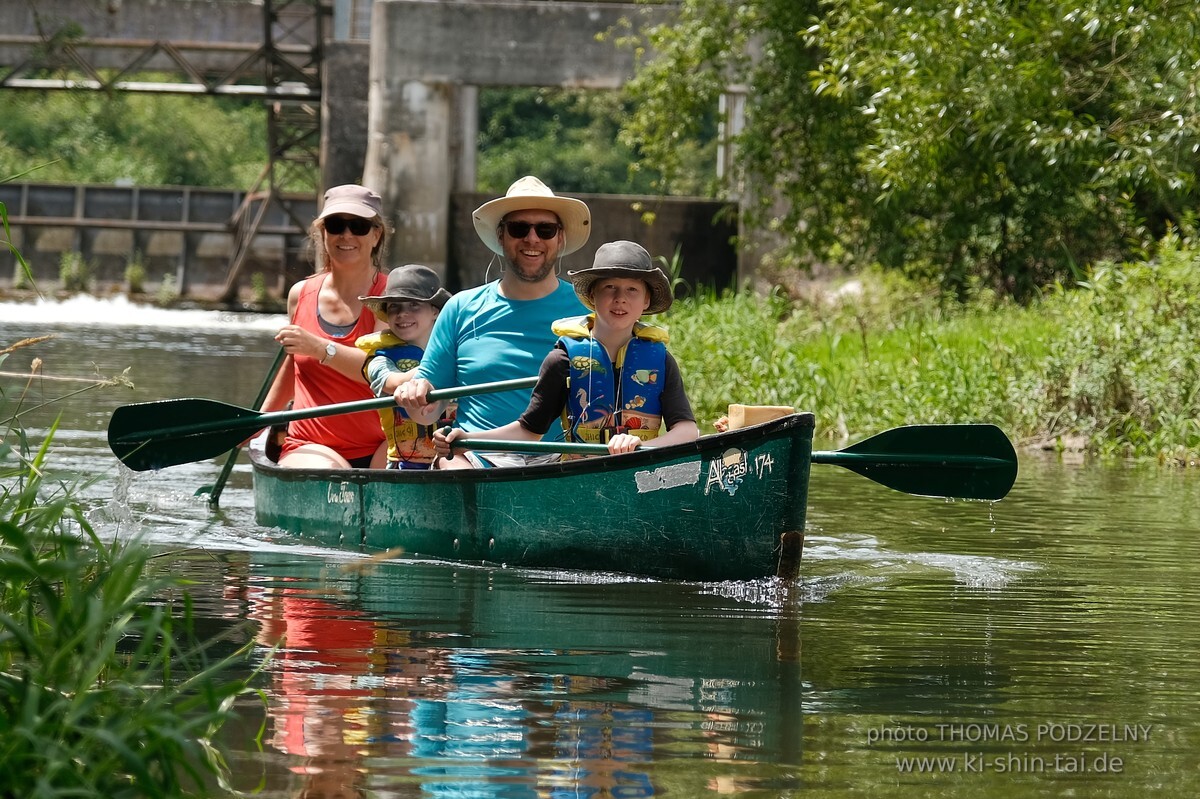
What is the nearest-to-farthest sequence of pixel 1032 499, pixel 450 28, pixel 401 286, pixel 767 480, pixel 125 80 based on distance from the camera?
1. pixel 767 480
2. pixel 401 286
3. pixel 1032 499
4. pixel 450 28
5. pixel 125 80

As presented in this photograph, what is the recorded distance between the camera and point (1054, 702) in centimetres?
420

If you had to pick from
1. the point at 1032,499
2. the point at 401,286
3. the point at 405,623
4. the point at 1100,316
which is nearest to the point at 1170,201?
the point at 1100,316

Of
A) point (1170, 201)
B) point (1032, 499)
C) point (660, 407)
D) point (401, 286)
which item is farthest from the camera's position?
point (1170, 201)

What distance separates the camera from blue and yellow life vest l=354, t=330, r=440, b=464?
6.93 m

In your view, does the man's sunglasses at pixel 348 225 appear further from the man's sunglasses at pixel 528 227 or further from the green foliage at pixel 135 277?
the green foliage at pixel 135 277

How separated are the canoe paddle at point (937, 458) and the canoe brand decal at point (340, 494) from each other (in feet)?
2.84

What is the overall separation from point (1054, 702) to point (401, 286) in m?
3.52

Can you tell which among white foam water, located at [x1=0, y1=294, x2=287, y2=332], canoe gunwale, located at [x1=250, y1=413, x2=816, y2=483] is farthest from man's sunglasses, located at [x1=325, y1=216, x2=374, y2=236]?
white foam water, located at [x1=0, y1=294, x2=287, y2=332]

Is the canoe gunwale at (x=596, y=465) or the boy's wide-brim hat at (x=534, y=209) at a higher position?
the boy's wide-brim hat at (x=534, y=209)

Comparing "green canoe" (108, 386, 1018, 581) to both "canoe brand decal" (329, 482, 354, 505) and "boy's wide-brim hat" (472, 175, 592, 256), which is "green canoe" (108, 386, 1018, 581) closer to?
"canoe brand decal" (329, 482, 354, 505)

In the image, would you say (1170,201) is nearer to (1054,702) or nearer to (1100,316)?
(1100,316)

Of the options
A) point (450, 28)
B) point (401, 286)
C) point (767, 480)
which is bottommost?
point (767, 480)

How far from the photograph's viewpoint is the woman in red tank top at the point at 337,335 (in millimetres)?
6977

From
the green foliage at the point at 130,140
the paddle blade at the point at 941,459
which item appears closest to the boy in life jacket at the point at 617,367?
the paddle blade at the point at 941,459
